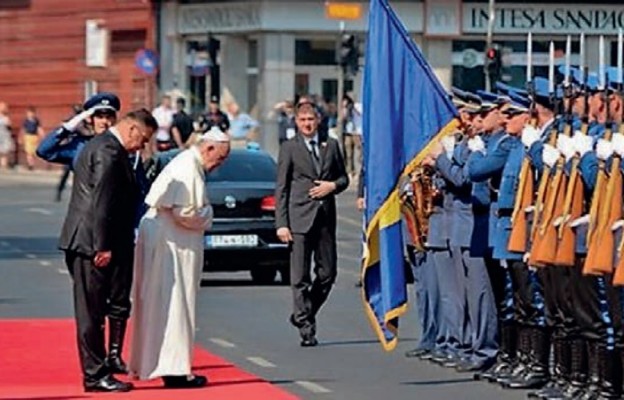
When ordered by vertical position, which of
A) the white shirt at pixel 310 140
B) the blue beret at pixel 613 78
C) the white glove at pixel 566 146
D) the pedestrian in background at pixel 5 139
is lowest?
the pedestrian in background at pixel 5 139

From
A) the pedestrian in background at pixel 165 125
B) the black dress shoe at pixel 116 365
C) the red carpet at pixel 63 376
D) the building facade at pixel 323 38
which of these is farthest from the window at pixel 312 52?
the black dress shoe at pixel 116 365

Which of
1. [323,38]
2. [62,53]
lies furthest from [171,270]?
[62,53]

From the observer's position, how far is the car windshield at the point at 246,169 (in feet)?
82.0

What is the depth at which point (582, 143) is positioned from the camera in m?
13.6

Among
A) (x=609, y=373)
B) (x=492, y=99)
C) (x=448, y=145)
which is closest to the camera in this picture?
(x=609, y=373)

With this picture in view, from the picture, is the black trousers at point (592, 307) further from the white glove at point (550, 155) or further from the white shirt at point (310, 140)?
the white shirt at point (310, 140)

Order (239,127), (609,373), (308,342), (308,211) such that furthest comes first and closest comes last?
(239,127), (308,211), (308,342), (609,373)

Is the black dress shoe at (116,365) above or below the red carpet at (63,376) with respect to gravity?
above

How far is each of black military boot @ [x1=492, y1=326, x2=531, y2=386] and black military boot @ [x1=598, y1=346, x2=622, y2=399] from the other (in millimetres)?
1389

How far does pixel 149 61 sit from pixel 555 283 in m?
42.7

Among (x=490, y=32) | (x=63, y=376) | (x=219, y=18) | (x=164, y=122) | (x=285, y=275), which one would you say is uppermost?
(x=219, y=18)

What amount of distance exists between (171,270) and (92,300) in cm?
61

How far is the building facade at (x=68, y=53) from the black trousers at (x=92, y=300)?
145ft

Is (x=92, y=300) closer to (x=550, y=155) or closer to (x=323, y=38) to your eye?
A: (x=550, y=155)
